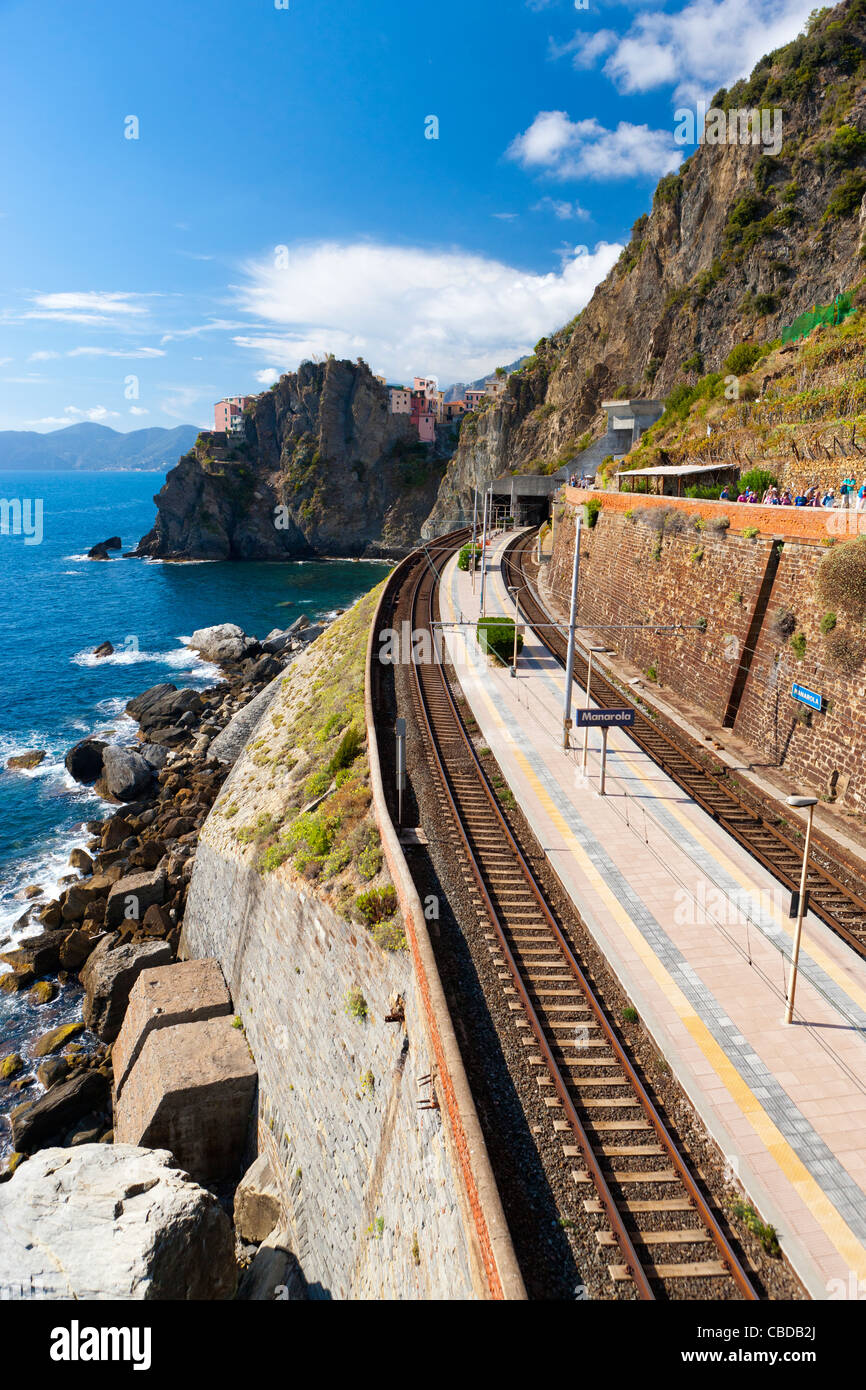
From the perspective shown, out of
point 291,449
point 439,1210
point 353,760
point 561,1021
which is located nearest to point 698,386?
point 353,760

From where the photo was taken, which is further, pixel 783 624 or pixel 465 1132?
pixel 783 624

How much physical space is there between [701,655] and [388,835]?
1301 centimetres

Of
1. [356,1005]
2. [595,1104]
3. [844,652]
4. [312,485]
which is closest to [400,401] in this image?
[312,485]

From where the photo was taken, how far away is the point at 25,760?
39312 millimetres

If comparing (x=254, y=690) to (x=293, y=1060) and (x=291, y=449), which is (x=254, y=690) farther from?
(x=291, y=449)

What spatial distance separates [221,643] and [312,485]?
217 ft

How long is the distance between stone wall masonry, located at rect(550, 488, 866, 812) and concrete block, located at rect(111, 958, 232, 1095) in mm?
15736

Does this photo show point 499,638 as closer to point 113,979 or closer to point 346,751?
point 346,751

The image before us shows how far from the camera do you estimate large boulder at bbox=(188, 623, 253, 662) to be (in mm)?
59562

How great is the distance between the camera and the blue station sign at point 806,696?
56.1 feet

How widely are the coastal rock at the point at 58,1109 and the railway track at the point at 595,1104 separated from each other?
1148 centimetres

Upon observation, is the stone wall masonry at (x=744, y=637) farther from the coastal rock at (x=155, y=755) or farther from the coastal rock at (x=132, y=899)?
the coastal rock at (x=155, y=755)

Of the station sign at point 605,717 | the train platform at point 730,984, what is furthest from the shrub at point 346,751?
the station sign at point 605,717

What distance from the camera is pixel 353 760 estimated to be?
20859 mm
